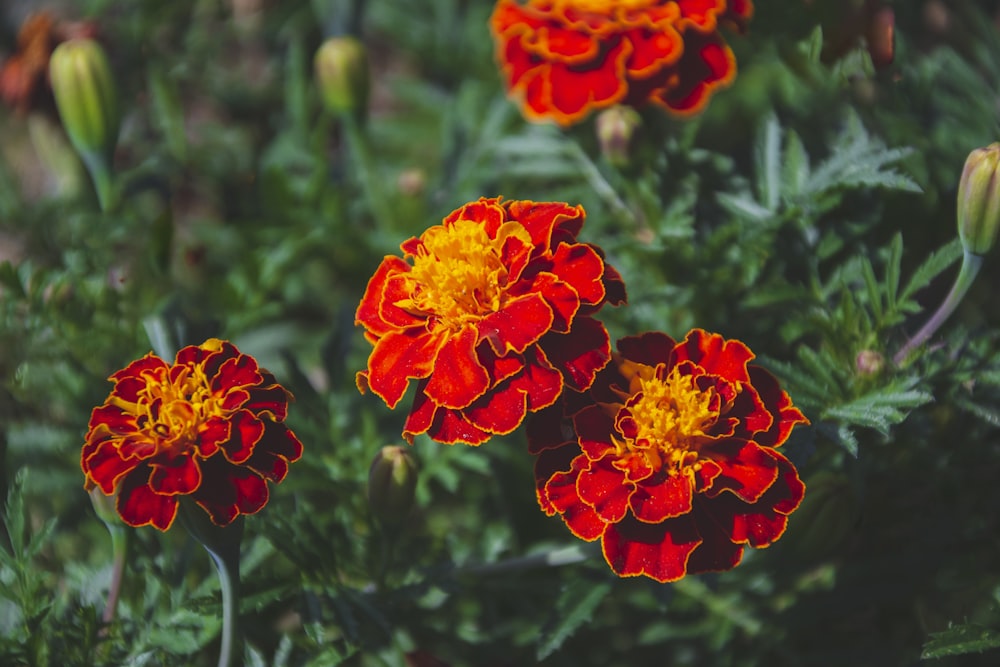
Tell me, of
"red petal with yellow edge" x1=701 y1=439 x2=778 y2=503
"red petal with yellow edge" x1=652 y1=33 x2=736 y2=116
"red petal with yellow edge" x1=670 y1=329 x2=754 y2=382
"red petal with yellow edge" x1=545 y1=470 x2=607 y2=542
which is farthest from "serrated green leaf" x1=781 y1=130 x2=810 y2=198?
"red petal with yellow edge" x1=545 y1=470 x2=607 y2=542

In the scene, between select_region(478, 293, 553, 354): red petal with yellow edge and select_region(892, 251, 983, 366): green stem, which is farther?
select_region(892, 251, 983, 366): green stem

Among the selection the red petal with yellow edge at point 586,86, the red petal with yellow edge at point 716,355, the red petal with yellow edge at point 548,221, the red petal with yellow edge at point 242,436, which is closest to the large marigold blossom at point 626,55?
the red petal with yellow edge at point 586,86

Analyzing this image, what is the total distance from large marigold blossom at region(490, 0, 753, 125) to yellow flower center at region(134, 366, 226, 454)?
625 millimetres

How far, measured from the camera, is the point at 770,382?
109 centimetres

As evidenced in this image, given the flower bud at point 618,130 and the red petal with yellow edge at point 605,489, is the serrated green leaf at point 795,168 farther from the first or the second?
the red petal with yellow edge at point 605,489

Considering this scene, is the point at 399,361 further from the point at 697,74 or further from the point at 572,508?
the point at 697,74

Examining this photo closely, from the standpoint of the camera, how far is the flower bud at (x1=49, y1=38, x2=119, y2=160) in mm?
1504

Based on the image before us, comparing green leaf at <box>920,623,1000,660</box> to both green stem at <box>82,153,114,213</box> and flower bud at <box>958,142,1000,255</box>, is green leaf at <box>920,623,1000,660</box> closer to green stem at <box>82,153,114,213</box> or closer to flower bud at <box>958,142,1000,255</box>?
flower bud at <box>958,142,1000,255</box>

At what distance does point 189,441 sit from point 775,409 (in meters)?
0.64

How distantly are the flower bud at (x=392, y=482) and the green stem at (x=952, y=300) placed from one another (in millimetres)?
618

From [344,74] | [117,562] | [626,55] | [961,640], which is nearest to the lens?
[961,640]

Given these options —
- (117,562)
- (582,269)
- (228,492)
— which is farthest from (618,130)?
(117,562)

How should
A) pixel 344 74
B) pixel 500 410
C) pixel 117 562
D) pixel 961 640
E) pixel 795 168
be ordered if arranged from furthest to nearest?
pixel 344 74 < pixel 795 168 < pixel 117 562 < pixel 961 640 < pixel 500 410

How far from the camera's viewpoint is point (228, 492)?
3.41ft
